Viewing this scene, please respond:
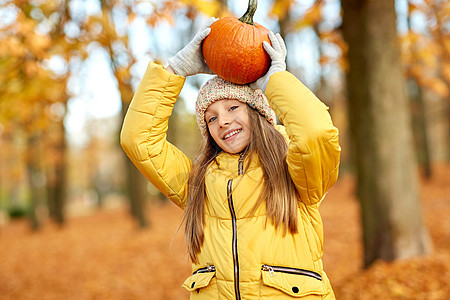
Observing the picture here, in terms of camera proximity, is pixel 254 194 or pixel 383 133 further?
pixel 383 133

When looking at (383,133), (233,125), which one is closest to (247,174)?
(233,125)

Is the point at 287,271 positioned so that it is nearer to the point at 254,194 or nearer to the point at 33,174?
the point at 254,194

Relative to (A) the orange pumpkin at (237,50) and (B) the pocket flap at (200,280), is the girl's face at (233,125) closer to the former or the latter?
(A) the orange pumpkin at (237,50)

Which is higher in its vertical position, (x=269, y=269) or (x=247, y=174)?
(x=247, y=174)

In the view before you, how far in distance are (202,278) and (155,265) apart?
687 cm

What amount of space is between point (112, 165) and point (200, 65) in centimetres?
5647

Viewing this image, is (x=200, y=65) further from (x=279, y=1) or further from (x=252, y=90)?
(x=279, y=1)

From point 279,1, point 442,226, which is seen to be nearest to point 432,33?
point 442,226

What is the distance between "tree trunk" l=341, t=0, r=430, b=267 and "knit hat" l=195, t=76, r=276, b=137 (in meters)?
3.66

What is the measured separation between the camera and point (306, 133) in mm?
1915

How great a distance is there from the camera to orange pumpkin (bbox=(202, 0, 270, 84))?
215 centimetres

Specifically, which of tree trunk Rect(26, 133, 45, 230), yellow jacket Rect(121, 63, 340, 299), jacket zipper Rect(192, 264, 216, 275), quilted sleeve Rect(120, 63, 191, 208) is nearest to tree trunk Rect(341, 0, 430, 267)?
yellow jacket Rect(121, 63, 340, 299)

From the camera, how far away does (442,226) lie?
26.1 ft

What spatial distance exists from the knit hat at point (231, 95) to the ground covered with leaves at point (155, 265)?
3.18 m
